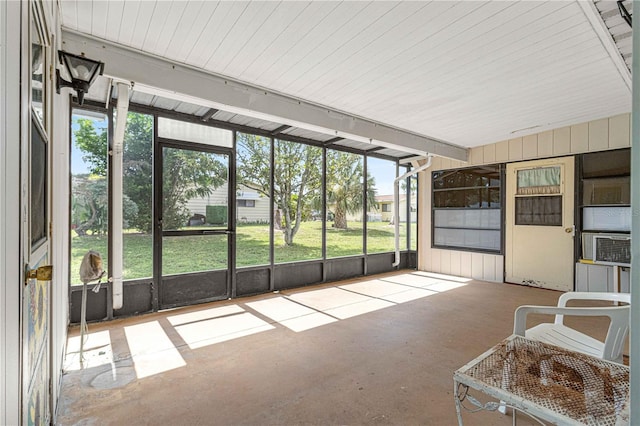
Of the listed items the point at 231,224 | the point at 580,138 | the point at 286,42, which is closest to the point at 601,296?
the point at 286,42

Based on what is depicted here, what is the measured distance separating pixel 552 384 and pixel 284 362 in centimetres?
204

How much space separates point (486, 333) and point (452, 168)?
13.2ft

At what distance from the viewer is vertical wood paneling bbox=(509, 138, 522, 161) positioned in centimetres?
577

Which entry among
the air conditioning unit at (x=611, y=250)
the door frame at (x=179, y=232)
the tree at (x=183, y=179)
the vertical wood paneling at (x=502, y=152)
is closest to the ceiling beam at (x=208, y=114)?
the door frame at (x=179, y=232)

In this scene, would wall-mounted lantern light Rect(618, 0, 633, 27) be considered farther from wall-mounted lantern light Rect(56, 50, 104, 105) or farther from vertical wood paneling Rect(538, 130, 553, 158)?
wall-mounted lantern light Rect(56, 50, 104, 105)

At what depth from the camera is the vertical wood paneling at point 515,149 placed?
18.9 ft

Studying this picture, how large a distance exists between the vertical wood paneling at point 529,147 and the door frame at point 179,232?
5.01 metres

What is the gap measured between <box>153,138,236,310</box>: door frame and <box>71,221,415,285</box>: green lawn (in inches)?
2.7

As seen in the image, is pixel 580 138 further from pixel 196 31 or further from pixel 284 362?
pixel 196 31

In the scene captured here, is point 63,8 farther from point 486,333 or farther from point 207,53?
point 486,333

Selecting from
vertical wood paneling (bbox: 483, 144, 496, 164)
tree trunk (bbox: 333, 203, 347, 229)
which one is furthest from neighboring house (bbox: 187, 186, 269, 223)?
vertical wood paneling (bbox: 483, 144, 496, 164)

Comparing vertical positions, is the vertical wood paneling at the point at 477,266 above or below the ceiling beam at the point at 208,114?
below

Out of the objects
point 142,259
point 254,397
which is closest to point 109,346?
point 142,259

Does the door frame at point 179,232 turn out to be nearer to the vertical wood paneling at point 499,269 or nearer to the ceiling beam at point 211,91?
the ceiling beam at point 211,91
